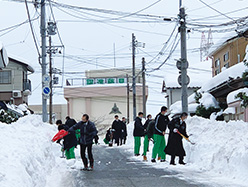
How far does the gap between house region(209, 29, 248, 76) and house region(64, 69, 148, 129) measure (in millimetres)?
29832

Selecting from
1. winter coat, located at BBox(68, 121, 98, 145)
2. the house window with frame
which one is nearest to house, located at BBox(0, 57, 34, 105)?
the house window with frame

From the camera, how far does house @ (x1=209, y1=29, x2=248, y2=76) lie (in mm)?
25219

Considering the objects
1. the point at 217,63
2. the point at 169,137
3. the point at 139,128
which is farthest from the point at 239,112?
the point at 169,137

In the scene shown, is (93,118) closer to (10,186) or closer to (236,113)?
(236,113)

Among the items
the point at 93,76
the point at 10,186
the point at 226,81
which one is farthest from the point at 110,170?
the point at 93,76

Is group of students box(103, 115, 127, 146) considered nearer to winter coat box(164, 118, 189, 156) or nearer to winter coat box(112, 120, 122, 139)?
winter coat box(112, 120, 122, 139)

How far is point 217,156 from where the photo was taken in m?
11.1

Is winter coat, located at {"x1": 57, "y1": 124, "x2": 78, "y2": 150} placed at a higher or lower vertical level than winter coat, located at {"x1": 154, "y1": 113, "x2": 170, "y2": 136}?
lower

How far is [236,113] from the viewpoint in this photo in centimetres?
2328

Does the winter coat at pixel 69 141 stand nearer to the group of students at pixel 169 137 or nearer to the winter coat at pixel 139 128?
the group of students at pixel 169 137

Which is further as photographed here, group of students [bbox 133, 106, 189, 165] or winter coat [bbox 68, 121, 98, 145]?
group of students [bbox 133, 106, 189, 165]

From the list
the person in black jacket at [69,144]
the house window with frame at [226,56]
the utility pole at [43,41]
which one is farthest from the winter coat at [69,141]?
the house window with frame at [226,56]

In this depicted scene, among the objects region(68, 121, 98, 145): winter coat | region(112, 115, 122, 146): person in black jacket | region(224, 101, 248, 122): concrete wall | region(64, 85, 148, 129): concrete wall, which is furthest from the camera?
region(64, 85, 148, 129): concrete wall

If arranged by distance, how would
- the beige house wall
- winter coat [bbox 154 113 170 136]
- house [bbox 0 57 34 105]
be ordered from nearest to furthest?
1. winter coat [bbox 154 113 170 136]
2. the beige house wall
3. house [bbox 0 57 34 105]
